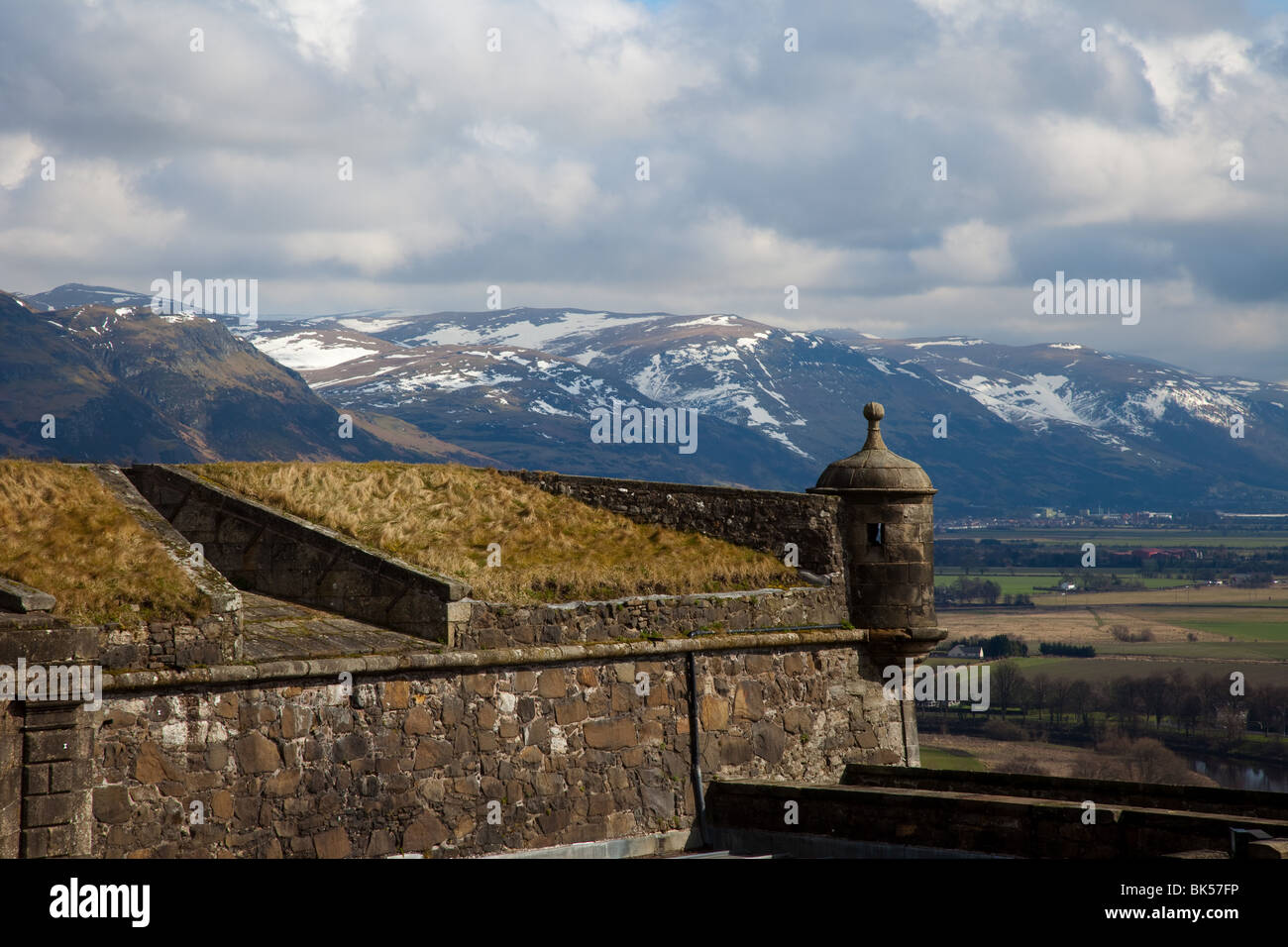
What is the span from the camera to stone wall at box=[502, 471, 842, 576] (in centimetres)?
2506

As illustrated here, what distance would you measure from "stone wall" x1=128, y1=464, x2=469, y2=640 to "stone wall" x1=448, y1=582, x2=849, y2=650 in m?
0.53

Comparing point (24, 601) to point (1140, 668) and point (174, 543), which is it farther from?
point (1140, 668)

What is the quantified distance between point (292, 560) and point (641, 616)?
526 cm

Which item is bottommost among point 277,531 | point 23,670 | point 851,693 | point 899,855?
point 899,855

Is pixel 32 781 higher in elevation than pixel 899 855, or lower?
higher

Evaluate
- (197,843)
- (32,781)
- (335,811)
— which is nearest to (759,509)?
(335,811)

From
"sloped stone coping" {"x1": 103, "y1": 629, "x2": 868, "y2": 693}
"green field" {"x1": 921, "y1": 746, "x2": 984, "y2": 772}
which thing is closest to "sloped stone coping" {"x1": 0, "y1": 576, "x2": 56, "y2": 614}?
"sloped stone coping" {"x1": 103, "y1": 629, "x2": 868, "y2": 693}

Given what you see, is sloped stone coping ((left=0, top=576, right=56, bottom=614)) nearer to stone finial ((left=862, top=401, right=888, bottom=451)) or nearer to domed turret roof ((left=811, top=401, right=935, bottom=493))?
domed turret roof ((left=811, top=401, right=935, bottom=493))

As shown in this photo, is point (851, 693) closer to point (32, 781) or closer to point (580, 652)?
point (580, 652)

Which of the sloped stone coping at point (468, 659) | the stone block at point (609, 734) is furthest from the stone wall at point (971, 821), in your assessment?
the sloped stone coping at point (468, 659)

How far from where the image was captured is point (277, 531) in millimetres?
21781
